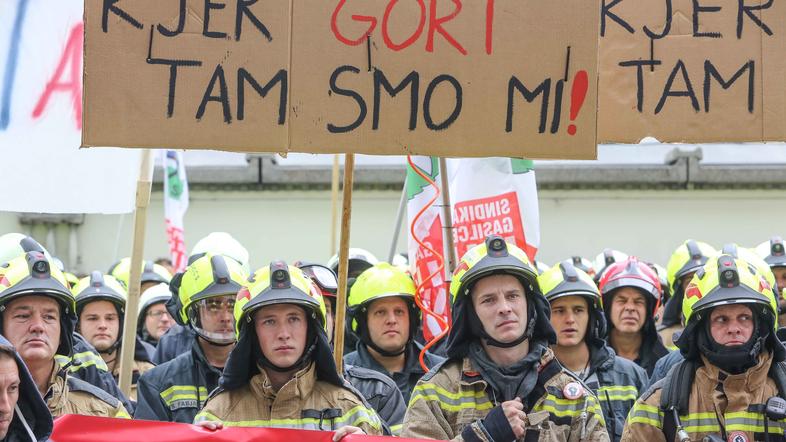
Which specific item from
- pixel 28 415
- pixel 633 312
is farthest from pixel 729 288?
pixel 28 415

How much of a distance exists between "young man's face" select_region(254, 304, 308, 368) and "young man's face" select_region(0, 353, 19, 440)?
4.05 ft

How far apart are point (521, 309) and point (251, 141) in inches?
56.6

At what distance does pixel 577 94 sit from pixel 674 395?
1357 mm

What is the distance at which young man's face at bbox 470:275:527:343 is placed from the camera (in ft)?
17.8

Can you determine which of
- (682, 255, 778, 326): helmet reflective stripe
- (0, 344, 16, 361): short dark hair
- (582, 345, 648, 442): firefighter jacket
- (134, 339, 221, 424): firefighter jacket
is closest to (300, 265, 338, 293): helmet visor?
(134, 339, 221, 424): firefighter jacket

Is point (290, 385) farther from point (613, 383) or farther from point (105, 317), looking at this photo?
point (105, 317)

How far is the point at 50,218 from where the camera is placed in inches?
739

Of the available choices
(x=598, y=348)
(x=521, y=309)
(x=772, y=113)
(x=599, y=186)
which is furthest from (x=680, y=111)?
(x=599, y=186)

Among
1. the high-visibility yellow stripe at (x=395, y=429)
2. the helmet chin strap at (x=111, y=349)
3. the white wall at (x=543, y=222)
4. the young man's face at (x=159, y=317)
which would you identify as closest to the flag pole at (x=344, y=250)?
the high-visibility yellow stripe at (x=395, y=429)

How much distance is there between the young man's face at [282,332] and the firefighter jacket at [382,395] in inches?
23.1

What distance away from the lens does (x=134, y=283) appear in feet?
20.5

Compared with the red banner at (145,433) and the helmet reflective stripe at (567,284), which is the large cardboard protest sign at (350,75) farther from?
the helmet reflective stripe at (567,284)

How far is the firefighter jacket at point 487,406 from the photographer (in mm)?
5168

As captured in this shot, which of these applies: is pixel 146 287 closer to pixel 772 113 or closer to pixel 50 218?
pixel 772 113
